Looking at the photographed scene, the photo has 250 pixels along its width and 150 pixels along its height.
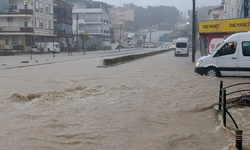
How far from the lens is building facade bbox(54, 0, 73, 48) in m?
67.9

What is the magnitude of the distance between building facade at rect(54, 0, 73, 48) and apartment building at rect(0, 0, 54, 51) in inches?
333

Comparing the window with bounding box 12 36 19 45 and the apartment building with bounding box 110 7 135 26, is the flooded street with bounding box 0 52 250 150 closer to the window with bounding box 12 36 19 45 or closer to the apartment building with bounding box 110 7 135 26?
the window with bounding box 12 36 19 45

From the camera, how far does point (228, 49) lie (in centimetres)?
1598

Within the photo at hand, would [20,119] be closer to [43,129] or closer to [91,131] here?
[43,129]

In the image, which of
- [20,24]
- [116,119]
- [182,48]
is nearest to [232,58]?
[116,119]

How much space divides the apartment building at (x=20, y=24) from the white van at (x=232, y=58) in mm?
43629

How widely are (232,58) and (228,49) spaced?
1.65 ft

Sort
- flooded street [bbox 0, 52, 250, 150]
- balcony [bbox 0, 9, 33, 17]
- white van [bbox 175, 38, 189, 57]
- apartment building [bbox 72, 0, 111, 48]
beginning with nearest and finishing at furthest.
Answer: flooded street [bbox 0, 52, 250, 150] → white van [bbox 175, 38, 189, 57] → balcony [bbox 0, 9, 33, 17] → apartment building [bbox 72, 0, 111, 48]

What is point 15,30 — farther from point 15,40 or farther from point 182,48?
point 182,48

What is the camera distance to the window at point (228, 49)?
52.0ft

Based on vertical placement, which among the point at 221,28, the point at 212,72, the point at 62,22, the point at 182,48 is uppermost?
the point at 62,22

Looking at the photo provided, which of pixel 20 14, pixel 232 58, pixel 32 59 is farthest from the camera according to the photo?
pixel 20 14

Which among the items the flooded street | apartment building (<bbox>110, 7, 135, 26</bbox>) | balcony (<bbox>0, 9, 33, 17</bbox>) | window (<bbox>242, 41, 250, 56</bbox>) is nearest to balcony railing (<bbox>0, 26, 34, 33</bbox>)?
balcony (<bbox>0, 9, 33, 17</bbox>)

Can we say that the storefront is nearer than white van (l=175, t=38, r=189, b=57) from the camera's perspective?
Yes
